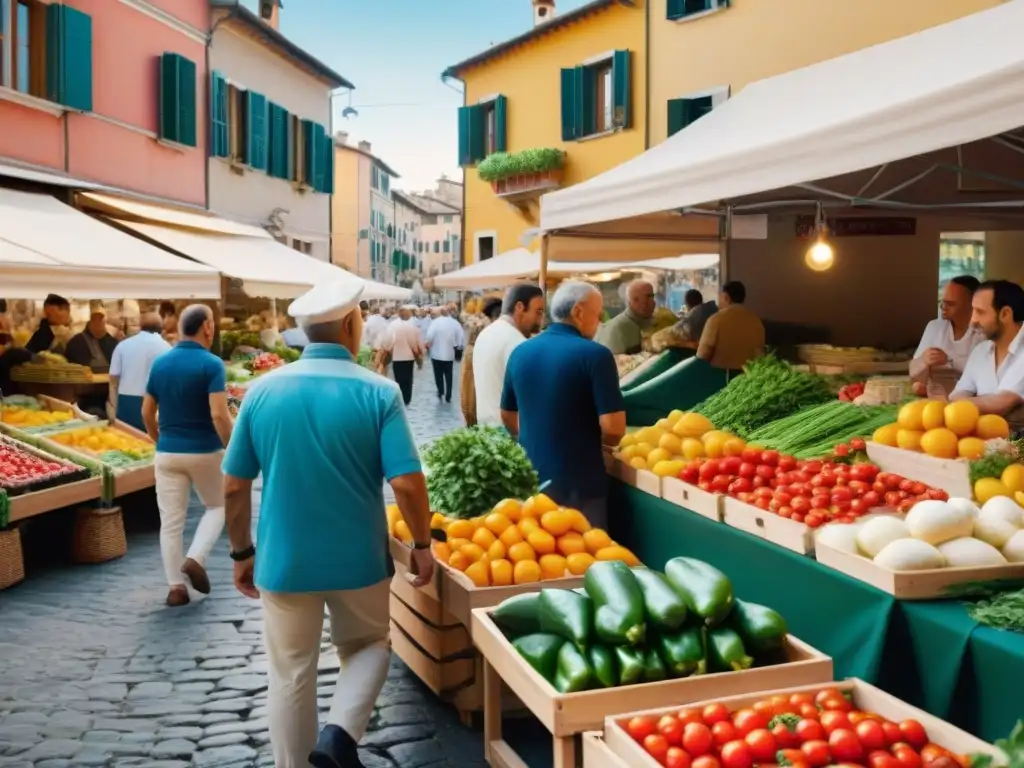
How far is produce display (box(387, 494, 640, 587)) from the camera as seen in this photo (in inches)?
175

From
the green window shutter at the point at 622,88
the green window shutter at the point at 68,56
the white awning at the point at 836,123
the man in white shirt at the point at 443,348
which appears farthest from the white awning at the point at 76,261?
the green window shutter at the point at 622,88

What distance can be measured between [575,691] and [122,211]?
11.1m

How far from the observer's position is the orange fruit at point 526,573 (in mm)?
4410

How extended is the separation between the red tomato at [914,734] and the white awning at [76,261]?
694 cm

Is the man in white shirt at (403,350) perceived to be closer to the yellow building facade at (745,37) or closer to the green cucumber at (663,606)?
the yellow building facade at (745,37)

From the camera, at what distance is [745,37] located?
49.0ft

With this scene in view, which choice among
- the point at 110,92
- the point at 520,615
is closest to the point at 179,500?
the point at 520,615

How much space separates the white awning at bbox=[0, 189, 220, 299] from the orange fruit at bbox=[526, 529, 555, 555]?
4.99 m

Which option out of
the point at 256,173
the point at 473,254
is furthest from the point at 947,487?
the point at 473,254

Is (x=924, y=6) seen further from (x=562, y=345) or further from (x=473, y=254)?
(x=473, y=254)

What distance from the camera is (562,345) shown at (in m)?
5.36

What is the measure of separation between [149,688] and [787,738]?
361 centimetres

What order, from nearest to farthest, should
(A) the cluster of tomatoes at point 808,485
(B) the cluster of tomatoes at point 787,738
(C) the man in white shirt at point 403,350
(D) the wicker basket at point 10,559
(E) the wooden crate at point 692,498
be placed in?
(B) the cluster of tomatoes at point 787,738
(A) the cluster of tomatoes at point 808,485
(E) the wooden crate at point 692,498
(D) the wicker basket at point 10,559
(C) the man in white shirt at point 403,350

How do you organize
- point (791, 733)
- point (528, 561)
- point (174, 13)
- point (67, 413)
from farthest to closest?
point (174, 13) → point (67, 413) → point (528, 561) → point (791, 733)
